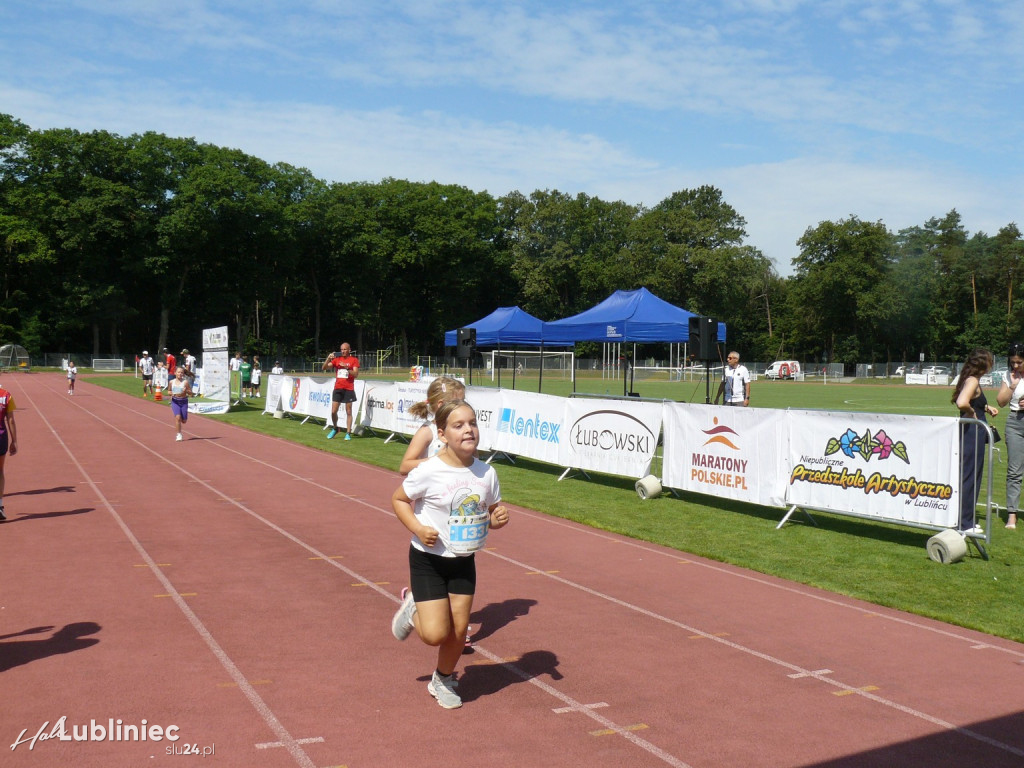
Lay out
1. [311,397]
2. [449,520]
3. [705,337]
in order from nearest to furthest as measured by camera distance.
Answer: [449,520] < [705,337] < [311,397]

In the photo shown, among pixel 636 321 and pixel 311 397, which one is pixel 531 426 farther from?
pixel 311 397

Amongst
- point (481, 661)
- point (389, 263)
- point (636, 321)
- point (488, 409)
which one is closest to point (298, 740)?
point (481, 661)

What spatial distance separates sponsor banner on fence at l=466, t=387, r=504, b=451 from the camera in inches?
635

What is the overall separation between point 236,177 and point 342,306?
16355 millimetres

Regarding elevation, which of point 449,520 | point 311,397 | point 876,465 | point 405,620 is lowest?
point 405,620

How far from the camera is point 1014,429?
1045 centimetres

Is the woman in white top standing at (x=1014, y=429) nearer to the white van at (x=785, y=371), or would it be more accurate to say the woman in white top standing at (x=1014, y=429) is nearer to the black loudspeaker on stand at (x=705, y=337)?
the black loudspeaker on stand at (x=705, y=337)

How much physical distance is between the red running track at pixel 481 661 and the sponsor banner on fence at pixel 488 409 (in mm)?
6025

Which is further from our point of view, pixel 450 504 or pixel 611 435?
pixel 611 435

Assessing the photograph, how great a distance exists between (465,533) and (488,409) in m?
11.7

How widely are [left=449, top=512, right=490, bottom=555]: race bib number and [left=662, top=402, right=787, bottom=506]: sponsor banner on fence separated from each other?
257 inches

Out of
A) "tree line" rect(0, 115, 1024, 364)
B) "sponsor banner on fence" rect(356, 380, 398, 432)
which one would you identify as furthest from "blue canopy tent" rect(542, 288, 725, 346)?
"tree line" rect(0, 115, 1024, 364)

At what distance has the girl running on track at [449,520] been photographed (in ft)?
15.3

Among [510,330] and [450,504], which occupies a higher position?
[510,330]
